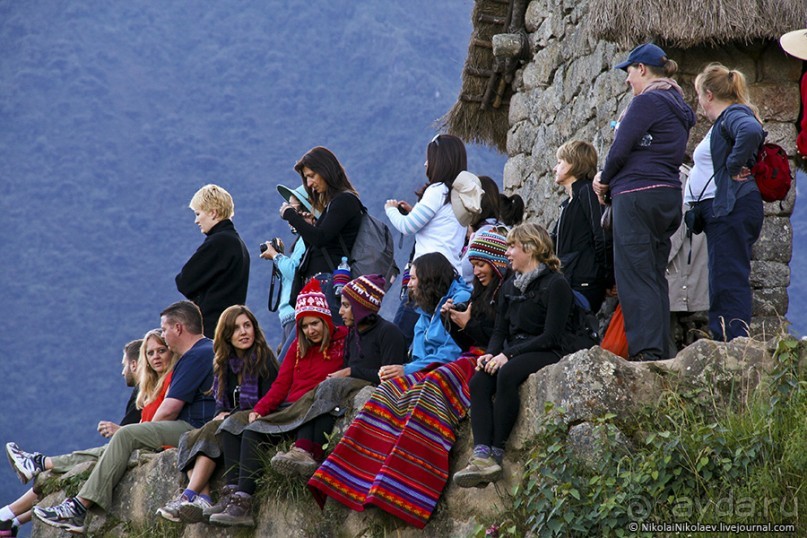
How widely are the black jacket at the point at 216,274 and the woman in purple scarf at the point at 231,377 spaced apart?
2.57ft

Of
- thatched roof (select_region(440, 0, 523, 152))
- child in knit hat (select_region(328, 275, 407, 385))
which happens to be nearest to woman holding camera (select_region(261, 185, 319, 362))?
child in knit hat (select_region(328, 275, 407, 385))

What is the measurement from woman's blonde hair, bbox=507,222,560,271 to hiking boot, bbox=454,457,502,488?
1.01 meters

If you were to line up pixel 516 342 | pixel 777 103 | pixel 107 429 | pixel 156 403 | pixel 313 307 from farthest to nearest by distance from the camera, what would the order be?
pixel 107 429 < pixel 156 403 < pixel 777 103 < pixel 313 307 < pixel 516 342

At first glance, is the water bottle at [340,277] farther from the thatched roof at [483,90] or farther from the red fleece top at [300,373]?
the thatched roof at [483,90]

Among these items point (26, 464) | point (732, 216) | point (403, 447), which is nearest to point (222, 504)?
point (403, 447)

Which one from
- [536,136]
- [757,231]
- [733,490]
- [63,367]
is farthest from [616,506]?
[63,367]

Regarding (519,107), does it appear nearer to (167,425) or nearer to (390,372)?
(167,425)

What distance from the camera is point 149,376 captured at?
805cm

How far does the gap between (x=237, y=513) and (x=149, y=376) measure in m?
1.93

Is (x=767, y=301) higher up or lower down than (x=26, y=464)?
higher up

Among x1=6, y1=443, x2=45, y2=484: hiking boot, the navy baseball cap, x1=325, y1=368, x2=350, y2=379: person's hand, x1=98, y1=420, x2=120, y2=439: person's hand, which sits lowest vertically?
x1=6, y1=443, x2=45, y2=484: hiking boot

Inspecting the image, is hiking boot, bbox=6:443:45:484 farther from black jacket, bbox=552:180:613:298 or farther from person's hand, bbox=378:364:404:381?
black jacket, bbox=552:180:613:298

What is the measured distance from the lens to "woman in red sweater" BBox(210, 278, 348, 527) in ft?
20.9

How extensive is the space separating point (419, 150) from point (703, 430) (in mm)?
20004
